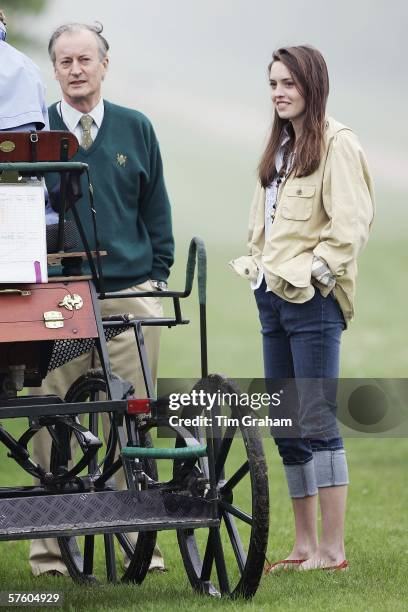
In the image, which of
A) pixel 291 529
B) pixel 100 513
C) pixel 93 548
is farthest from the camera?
pixel 291 529

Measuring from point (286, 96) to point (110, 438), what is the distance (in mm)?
1621

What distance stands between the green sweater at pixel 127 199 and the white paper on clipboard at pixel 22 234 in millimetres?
1196

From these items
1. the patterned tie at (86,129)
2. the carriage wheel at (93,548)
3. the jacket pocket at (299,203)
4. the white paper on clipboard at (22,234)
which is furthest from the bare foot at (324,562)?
the patterned tie at (86,129)

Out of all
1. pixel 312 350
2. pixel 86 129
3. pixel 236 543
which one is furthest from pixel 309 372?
pixel 86 129

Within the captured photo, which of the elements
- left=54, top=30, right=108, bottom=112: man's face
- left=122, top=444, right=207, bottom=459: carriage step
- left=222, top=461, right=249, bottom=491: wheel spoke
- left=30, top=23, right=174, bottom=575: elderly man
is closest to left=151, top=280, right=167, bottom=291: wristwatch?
left=30, top=23, right=174, bottom=575: elderly man

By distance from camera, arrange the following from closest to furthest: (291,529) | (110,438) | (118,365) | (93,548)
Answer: (110,438) < (93,548) < (118,365) < (291,529)

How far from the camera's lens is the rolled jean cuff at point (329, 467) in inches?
231

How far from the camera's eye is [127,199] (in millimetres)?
6496

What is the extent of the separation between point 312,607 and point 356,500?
15.1 ft

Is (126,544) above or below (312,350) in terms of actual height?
below

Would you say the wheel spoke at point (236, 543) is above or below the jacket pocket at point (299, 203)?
below

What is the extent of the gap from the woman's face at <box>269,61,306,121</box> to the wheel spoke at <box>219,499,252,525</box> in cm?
177

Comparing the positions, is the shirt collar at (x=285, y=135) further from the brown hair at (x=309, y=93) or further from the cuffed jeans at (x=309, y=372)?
the cuffed jeans at (x=309, y=372)

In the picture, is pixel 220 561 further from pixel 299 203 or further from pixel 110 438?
pixel 299 203
